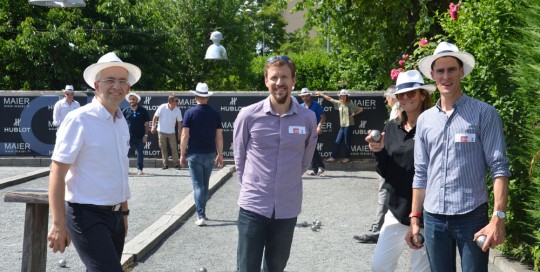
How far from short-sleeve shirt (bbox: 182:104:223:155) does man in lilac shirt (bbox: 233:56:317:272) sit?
225 inches

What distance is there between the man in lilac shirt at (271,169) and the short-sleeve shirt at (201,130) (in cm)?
570

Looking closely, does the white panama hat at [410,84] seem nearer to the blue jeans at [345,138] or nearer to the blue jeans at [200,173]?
the blue jeans at [200,173]

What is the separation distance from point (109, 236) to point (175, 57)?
115 ft

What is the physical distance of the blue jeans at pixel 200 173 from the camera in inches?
450

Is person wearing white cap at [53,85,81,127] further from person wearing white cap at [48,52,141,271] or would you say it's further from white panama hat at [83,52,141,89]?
person wearing white cap at [48,52,141,271]

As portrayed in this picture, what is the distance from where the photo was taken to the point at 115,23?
37219 millimetres

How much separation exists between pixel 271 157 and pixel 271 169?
0.08m

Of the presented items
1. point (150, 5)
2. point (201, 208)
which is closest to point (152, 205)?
point (201, 208)

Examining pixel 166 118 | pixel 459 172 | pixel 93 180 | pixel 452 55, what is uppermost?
pixel 452 55

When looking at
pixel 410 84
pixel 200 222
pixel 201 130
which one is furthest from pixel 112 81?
pixel 200 222

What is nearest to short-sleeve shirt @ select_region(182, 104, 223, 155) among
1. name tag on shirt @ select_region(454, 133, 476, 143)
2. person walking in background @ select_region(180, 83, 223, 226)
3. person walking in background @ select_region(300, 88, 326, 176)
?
person walking in background @ select_region(180, 83, 223, 226)

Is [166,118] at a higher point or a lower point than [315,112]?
lower

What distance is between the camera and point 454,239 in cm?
507

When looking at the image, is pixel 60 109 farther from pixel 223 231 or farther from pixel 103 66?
pixel 103 66
